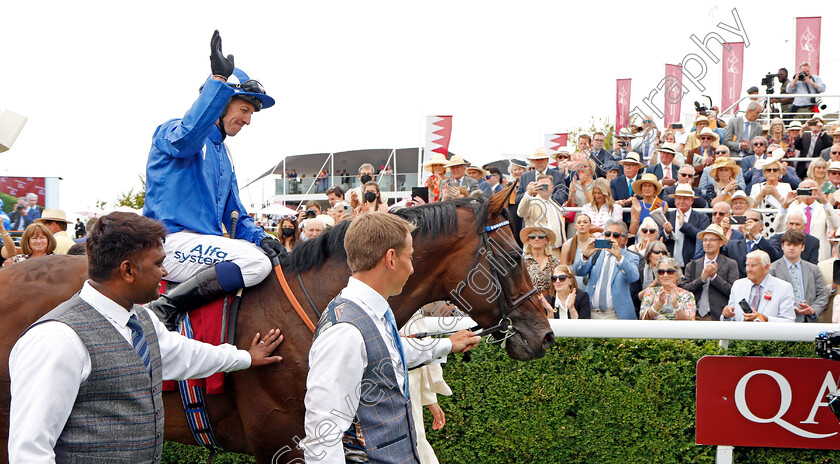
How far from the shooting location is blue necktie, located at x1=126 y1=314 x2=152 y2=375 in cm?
218

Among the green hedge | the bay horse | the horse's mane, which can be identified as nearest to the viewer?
the bay horse

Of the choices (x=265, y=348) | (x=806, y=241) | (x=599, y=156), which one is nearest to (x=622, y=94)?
(x=599, y=156)

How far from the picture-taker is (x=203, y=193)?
343 centimetres

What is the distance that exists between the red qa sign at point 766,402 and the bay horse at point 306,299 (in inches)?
64.2

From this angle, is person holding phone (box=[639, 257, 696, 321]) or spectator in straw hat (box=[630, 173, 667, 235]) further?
spectator in straw hat (box=[630, 173, 667, 235])

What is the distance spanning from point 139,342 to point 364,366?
27.9 inches

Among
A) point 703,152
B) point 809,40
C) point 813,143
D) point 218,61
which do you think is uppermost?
point 809,40

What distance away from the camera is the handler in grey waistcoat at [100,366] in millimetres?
1898

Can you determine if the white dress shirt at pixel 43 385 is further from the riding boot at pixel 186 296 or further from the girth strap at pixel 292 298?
the girth strap at pixel 292 298

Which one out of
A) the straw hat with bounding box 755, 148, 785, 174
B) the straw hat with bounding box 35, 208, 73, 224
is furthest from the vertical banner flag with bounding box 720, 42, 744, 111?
the straw hat with bounding box 35, 208, 73, 224

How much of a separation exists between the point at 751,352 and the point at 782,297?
5.21 ft

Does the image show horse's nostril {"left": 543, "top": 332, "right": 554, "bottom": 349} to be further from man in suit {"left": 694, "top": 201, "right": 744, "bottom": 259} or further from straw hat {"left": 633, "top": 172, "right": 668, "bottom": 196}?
straw hat {"left": 633, "top": 172, "right": 668, "bottom": 196}

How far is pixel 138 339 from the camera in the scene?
2.20 m

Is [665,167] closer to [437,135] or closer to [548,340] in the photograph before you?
[437,135]
